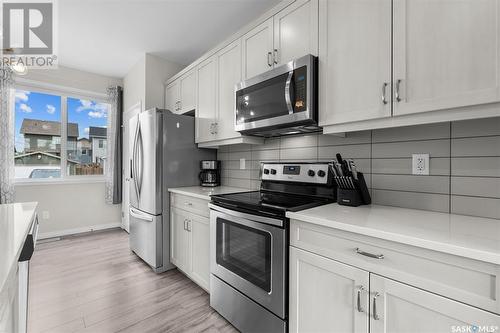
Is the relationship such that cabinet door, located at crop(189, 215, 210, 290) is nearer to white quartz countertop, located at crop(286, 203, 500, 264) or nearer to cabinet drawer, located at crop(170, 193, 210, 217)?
cabinet drawer, located at crop(170, 193, 210, 217)

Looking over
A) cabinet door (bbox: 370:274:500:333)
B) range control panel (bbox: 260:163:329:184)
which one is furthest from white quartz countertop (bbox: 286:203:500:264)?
range control panel (bbox: 260:163:329:184)

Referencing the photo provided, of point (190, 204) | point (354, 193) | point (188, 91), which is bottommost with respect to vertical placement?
point (190, 204)

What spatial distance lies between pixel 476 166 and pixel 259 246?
124 cm

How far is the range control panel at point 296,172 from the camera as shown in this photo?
5.46 feet

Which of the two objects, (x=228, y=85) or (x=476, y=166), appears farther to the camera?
(x=228, y=85)

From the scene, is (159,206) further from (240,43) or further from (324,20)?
(324,20)

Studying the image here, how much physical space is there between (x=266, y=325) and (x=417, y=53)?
169 cm

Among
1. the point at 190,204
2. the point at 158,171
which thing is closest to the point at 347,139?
the point at 190,204

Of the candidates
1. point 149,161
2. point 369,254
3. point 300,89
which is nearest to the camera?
point 369,254

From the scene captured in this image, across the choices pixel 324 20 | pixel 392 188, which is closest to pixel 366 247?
pixel 392 188

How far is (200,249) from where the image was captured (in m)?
A: 2.09

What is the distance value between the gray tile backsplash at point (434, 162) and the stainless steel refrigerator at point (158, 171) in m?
1.46

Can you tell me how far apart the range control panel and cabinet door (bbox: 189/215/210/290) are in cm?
68

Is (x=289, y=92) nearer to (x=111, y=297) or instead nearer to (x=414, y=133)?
(x=414, y=133)
